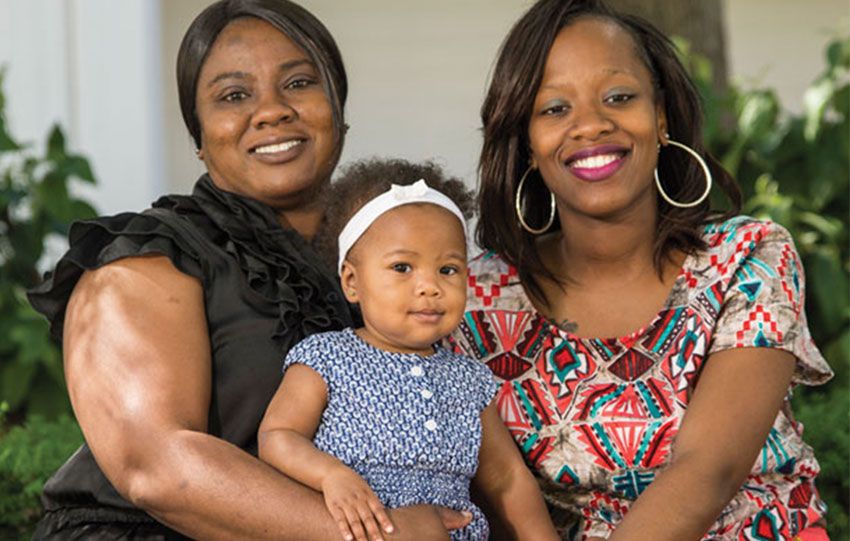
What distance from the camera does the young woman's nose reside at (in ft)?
13.4

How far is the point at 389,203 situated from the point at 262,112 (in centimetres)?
54

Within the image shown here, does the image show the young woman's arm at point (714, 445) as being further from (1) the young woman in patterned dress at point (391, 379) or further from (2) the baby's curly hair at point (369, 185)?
(2) the baby's curly hair at point (369, 185)

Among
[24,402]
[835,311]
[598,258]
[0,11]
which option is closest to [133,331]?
[598,258]

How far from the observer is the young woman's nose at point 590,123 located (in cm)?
410

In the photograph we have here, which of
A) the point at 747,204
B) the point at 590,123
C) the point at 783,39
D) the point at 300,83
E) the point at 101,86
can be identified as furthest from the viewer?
the point at 783,39

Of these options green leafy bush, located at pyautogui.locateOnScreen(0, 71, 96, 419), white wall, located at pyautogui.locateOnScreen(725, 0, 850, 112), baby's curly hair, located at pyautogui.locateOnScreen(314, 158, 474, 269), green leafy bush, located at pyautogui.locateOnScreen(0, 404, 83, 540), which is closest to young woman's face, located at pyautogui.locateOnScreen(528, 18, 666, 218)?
baby's curly hair, located at pyautogui.locateOnScreen(314, 158, 474, 269)

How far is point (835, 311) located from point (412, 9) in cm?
398

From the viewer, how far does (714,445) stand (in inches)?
152

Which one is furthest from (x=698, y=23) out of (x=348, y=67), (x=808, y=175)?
(x=348, y=67)

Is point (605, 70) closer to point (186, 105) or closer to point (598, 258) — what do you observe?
point (598, 258)

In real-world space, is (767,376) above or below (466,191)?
below

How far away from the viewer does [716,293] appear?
4.06 metres

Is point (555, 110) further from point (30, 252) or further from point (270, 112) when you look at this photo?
point (30, 252)

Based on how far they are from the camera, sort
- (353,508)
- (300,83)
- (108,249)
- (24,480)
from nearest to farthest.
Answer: (353,508)
(108,249)
(300,83)
(24,480)
